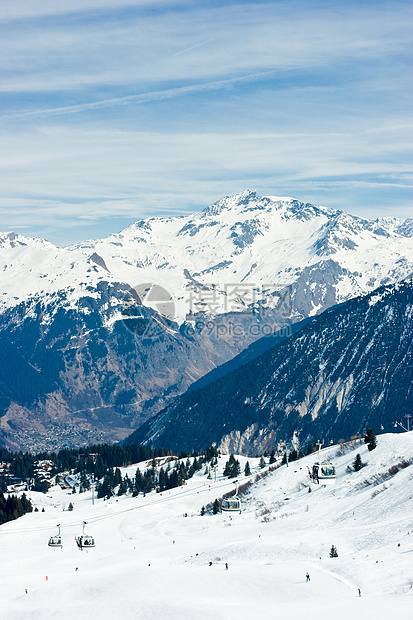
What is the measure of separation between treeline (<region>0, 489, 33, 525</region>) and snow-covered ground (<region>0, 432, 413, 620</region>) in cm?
755

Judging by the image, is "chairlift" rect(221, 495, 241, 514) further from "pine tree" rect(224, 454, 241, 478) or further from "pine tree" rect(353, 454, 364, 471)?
"pine tree" rect(224, 454, 241, 478)

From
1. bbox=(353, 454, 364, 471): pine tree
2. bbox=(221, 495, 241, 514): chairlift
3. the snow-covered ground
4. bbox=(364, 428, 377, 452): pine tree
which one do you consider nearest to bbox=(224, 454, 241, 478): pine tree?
the snow-covered ground

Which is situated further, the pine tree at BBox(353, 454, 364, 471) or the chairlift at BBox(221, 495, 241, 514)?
the pine tree at BBox(353, 454, 364, 471)

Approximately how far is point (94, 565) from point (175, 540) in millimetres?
17529

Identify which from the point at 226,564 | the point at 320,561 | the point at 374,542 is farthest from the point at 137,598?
the point at 374,542

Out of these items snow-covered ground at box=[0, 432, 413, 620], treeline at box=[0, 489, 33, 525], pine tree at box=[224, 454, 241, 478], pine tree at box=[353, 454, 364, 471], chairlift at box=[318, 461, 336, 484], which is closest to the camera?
snow-covered ground at box=[0, 432, 413, 620]

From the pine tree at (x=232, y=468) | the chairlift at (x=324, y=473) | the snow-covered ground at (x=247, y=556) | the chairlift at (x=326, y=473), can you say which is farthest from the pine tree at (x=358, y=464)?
the pine tree at (x=232, y=468)

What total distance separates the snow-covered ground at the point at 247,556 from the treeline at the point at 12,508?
755 centimetres

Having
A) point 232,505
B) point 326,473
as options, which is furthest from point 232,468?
point 326,473

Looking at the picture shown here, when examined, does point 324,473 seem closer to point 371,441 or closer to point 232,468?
point 371,441

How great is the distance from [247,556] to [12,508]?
92.8 m

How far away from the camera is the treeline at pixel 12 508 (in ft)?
→ 547

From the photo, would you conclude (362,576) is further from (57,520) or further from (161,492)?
(161,492)

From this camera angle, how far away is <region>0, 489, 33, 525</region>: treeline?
166750mm
